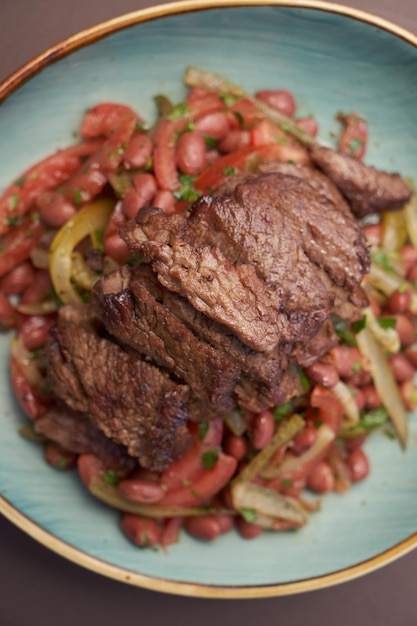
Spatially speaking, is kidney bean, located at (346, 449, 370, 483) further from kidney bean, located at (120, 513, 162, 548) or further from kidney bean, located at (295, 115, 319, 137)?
kidney bean, located at (295, 115, 319, 137)

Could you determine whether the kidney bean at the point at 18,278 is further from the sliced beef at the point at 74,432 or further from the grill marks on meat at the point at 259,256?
the grill marks on meat at the point at 259,256

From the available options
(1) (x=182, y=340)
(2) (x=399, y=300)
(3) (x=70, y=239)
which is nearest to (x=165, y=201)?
(3) (x=70, y=239)

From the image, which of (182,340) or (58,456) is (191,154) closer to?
(182,340)

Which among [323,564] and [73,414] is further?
[323,564]

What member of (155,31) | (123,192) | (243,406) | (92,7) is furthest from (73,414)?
(92,7)

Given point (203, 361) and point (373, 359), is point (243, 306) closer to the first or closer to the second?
point (203, 361)

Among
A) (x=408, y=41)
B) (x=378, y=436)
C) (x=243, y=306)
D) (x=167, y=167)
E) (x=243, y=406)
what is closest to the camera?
(x=243, y=306)

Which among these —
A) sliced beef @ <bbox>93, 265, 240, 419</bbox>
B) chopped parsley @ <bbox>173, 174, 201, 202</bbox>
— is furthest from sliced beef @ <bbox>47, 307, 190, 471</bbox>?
chopped parsley @ <bbox>173, 174, 201, 202</bbox>
